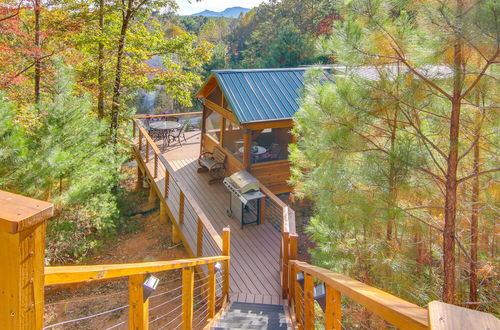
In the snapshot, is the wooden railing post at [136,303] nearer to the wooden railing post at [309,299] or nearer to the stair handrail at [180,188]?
the wooden railing post at [309,299]

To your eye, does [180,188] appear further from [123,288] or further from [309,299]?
[309,299]

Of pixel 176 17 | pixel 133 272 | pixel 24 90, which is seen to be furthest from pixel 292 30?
pixel 176 17

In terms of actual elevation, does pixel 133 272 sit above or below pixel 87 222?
above

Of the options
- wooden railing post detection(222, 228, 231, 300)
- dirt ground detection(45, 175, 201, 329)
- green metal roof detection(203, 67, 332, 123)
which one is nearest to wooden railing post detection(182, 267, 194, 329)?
wooden railing post detection(222, 228, 231, 300)

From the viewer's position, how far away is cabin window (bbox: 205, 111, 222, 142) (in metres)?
10.4

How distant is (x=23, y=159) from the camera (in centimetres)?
611

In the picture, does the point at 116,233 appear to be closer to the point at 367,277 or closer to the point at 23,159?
the point at 23,159

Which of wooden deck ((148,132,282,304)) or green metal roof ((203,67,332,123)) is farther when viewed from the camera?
green metal roof ((203,67,332,123))

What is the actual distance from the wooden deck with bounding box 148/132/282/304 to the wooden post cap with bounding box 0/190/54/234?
470 centimetres

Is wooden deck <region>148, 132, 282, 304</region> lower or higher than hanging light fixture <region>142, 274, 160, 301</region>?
lower

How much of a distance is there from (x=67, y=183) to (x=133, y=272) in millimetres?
6275

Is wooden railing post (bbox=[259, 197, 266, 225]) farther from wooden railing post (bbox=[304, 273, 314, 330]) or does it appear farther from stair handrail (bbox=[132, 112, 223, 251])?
wooden railing post (bbox=[304, 273, 314, 330])

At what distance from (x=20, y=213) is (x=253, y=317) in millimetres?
3759

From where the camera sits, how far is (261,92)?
8.23 m
